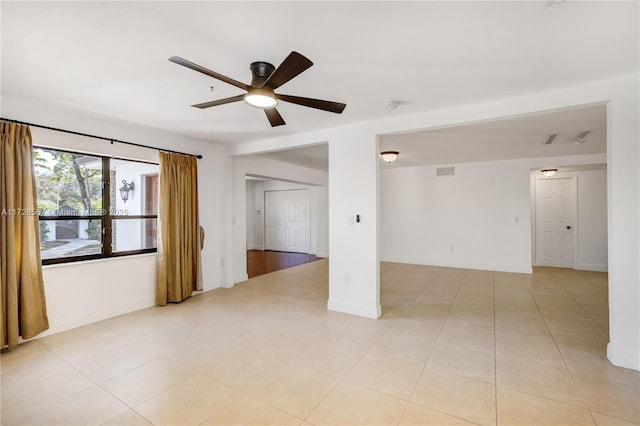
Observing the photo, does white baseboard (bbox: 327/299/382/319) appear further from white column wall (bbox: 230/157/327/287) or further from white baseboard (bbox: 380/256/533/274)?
white baseboard (bbox: 380/256/533/274)

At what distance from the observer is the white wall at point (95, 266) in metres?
3.12

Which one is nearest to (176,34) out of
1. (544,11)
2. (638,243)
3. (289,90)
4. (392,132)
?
(289,90)

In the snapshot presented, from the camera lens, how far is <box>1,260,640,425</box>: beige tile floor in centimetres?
191

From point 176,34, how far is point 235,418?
2.51 metres

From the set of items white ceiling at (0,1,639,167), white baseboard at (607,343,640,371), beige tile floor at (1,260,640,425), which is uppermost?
white ceiling at (0,1,639,167)

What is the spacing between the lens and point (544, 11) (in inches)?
65.9

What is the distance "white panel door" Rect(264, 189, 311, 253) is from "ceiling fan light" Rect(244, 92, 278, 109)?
22.8 ft

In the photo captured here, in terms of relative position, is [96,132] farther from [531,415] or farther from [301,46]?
[531,415]

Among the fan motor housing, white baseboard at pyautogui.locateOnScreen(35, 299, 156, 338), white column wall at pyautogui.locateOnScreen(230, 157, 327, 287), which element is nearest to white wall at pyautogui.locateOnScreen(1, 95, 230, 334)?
white baseboard at pyautogui.locateOnScreen(35, 299, 156, 338)

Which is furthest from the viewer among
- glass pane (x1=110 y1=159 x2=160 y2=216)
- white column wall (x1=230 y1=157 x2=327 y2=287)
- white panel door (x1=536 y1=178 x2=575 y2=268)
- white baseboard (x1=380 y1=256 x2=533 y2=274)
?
white panel door (x1=536 y1=178 x2=575 y2=268)

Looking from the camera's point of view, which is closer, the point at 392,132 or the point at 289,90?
the point at 289,90

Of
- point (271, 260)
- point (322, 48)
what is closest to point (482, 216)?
point (271, 260)

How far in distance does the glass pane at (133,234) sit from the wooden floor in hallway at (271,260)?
Answer: 2.28 meters

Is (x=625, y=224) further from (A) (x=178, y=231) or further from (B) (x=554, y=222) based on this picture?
(B) (x=554, y=222)
